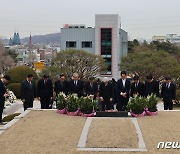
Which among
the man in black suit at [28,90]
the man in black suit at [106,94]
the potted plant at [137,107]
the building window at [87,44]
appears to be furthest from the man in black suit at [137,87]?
the building window at [87,44]

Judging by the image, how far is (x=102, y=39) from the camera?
184 ft

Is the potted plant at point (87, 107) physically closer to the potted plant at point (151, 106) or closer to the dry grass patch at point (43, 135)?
the dry grass patch at point (43, 135)

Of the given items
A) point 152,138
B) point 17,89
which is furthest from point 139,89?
point 17,89

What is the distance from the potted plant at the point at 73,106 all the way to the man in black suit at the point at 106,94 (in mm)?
1927

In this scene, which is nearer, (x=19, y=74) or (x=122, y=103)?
(x=122, y=103)

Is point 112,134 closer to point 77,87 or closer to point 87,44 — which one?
point 77,87

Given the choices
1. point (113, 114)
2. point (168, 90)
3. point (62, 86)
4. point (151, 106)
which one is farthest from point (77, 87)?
point (168, 90)

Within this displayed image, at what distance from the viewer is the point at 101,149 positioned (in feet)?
22.5

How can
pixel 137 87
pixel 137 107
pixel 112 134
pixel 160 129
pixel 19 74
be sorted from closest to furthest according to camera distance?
pixel 112 134
pixel 160 129
pixel 137 107
pixel 137 87
pixel 19 74

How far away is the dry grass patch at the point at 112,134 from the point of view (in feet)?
23.5

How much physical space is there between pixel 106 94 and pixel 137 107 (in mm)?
2151

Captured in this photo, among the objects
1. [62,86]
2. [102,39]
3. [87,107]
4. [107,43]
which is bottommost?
[87,107]

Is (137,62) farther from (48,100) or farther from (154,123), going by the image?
(154,123)

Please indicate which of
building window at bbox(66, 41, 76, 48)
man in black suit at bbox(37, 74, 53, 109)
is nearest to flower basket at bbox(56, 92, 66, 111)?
man in black suit at bbox(37, 74, 53, 109)
